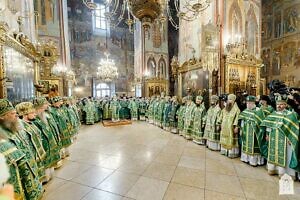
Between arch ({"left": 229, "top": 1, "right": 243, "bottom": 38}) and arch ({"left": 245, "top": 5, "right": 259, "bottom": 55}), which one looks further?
arch ({"left": 245, "top": 5, "right": 259, "bottom": 55})

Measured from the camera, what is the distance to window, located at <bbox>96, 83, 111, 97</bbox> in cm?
2078

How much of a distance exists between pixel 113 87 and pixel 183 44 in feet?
42.1

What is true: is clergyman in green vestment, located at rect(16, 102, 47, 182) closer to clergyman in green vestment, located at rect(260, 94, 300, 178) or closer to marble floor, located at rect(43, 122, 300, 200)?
marble floor, located at rect(43, 122, 300, 200)

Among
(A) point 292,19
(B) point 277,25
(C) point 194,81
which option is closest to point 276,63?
(B) point 277,25

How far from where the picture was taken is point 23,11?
647 centimetres

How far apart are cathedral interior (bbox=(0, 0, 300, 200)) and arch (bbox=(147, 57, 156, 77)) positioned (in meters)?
4.89

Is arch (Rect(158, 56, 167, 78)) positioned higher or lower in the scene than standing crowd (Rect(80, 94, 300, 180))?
higher

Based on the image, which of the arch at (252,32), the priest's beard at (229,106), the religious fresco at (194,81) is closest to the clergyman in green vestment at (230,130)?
the priest's beard at (229,106)

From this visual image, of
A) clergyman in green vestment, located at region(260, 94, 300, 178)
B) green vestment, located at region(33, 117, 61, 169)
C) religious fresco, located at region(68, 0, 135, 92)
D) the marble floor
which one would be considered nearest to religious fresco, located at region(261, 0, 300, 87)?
clergyman in green vestment, located at region(260, 94, 300, 178)

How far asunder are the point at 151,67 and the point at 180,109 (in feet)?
34.1

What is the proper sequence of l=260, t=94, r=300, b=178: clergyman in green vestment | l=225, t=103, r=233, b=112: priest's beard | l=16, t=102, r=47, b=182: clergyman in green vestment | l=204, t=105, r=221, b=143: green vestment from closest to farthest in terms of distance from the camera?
l=16, t=102, r=47, b=182: clergyman in green vestment < l=260, t=94, r=300, b=178: clergyman in green vestment < l=225, t=103, r=233, b=112: priest's beard < l=204, t=105, r=221, b=143: green vestment

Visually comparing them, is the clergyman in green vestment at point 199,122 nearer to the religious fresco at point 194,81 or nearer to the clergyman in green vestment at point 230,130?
the clergyman in green vestment at point 230,130

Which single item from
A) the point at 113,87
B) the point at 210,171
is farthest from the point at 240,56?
the point at 113,87

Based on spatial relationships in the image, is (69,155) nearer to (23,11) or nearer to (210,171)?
(210,171)
